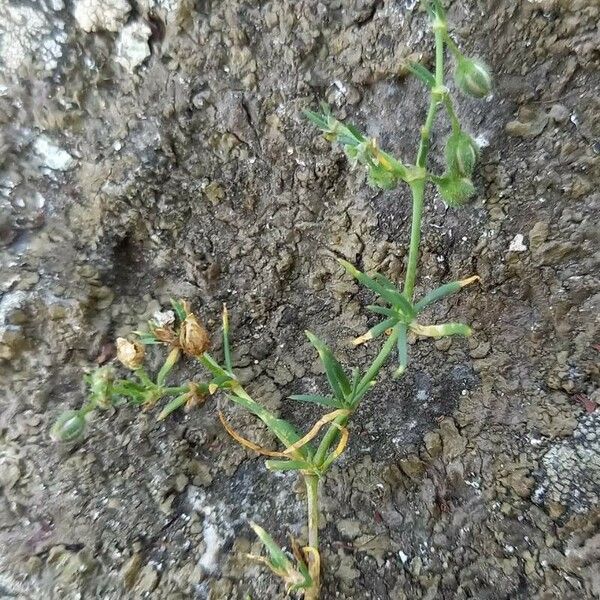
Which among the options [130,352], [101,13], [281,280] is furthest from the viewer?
[281,280]

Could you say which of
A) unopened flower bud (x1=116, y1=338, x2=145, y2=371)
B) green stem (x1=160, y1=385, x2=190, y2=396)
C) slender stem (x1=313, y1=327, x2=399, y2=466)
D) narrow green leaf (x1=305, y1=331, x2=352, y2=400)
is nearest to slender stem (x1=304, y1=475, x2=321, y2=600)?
slender stem (x1=313, y1=327, x2=399, y2=466)

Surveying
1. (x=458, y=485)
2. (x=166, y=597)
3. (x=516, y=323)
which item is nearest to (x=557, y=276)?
(x=516, y=323)

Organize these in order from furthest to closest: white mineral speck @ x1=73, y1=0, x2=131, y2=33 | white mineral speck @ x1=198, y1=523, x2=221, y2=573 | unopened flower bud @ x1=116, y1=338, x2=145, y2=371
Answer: white mineral speck @ x1=73, y1=0, x2=131, y2=33, white mineral speck @ x1=198, y1=523, x2=221, y2=573, unopened flower bud @ x1=116, y1=338, x2=145, y2=371

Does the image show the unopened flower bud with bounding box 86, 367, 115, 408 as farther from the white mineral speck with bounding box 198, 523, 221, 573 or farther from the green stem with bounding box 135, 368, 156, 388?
the white mineral speck with bounding box 198, 523, 221, 573

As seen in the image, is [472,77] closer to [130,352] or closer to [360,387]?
[360,387]

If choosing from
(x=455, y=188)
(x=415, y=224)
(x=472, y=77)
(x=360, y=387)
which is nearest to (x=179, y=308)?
(x=360, y=387)

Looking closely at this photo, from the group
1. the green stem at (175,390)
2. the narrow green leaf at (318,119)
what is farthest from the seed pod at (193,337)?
the narrow green leaf at (318,119)
